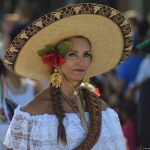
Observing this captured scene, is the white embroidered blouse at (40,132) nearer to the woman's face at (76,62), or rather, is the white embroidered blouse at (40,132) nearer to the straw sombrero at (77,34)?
the woman's face at (76,62)

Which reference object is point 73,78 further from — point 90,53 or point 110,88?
point 110,88

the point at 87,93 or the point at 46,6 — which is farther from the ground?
the point at 46,6

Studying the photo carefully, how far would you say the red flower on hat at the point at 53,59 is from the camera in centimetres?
497

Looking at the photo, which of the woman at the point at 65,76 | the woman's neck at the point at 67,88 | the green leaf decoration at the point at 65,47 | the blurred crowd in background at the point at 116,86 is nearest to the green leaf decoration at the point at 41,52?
the woman at the point at 65,76

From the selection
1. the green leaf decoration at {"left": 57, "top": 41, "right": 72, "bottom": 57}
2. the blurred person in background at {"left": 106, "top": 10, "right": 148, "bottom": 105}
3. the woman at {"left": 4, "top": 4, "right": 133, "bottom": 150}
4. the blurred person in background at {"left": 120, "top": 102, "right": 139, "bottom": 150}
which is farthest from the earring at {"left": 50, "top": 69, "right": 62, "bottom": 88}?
the blurred person in background at {"left": 106, "top": 10, "right": 148, "bottom": 105}

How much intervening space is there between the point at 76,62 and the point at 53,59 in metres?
0.17

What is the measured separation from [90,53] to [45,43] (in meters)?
0.37

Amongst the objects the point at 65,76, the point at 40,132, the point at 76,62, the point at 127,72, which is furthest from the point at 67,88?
the point at 127,72

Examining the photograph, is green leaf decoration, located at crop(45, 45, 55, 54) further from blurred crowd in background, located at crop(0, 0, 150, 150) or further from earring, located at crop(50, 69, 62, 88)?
blurred crowd in background, located at crop(0, 0, 150, 150)

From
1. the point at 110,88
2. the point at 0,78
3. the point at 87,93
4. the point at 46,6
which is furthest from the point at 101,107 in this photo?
the point at 46,6

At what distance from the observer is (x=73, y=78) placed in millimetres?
5020

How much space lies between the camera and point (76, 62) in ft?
16.4

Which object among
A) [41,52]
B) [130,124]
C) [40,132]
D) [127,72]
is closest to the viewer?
[40,132]

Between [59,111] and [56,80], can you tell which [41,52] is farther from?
[59,111]
